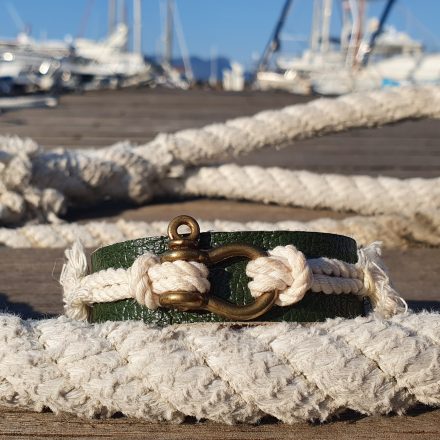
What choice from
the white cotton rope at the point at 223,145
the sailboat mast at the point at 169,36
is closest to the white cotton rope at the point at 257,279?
the white cotton rope at the point at 223,145

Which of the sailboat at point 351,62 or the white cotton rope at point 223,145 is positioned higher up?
the sailboat at point 351,62

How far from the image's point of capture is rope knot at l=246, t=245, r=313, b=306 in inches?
36.6

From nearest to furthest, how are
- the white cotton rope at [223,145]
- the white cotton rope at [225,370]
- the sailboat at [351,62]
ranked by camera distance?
the white cotton rope at [225,370] → the white cotton rope at [223,145] → the sailboat at [351,62]

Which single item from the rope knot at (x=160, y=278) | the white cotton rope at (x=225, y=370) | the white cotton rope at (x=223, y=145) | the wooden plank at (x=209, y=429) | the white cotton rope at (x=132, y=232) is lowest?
the wooden plank at (x=209, y=429)

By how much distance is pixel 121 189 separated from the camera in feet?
7.83

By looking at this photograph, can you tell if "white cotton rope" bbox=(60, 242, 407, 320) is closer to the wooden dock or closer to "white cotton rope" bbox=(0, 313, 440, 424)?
"white cotton rope" bbox=(0, 313, 440, 424)

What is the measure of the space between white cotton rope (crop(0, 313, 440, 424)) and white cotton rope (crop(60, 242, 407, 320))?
0.17ft

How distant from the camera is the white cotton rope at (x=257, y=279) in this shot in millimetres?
922

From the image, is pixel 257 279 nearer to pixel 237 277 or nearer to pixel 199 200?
pixel 237 277

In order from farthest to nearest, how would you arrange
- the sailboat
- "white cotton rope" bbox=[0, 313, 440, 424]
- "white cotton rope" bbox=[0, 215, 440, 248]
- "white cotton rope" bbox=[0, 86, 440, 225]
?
the sailboat < "white cotton rope" bbox=[0, 86, 440, 225] < "white cotton rope" bbox=[0, 215, 440, 248] < "white cotton rope" bbox=[0, 313, 440, 424]

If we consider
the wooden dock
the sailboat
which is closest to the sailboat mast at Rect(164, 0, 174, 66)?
the sailboat

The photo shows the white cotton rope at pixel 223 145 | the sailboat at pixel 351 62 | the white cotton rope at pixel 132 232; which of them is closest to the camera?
the white cotton rope at pixel 132 232

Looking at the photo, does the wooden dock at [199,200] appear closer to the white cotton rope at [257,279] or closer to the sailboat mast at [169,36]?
the white cotton rope at [257,279]

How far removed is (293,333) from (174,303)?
0.49 feet
